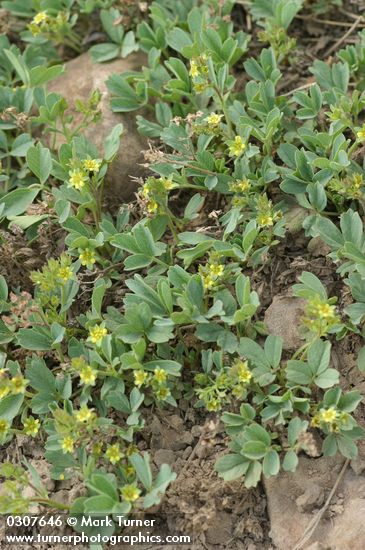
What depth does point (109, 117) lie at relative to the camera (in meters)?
4.09

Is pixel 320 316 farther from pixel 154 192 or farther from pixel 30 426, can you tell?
pixel 30 426

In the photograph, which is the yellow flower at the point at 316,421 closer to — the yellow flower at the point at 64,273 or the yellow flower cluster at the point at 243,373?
the yellow flower cluster at the point at 243,373

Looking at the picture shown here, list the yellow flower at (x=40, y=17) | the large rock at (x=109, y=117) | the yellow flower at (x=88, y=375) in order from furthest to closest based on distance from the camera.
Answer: the yellow flower at (x=40, y=17)
the large rock at (x=109, y=117)
the yellow flower at (x=88, y=375)

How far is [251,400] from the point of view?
10.6 feet

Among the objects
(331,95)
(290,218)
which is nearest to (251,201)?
(290,218)

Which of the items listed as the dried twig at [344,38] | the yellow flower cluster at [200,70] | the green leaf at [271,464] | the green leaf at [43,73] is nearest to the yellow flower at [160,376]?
the green leaf at [271,464]

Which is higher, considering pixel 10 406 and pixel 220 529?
pixel 10 406

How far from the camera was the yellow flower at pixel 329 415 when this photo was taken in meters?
2.88

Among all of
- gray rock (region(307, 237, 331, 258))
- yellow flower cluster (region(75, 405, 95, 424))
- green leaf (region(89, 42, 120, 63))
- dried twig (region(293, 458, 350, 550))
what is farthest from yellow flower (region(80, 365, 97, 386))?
green leaf (region(89, 42, 120, 63))

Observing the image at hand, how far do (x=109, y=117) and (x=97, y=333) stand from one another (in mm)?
1433

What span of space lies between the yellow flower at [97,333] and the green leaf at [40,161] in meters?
0.94

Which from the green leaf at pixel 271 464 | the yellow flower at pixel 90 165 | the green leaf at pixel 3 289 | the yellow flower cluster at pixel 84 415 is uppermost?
the yellow flower at pixel 90 165

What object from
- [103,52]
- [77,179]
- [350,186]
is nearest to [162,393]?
[77,179]

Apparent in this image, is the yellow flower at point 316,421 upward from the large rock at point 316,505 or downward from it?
upward
